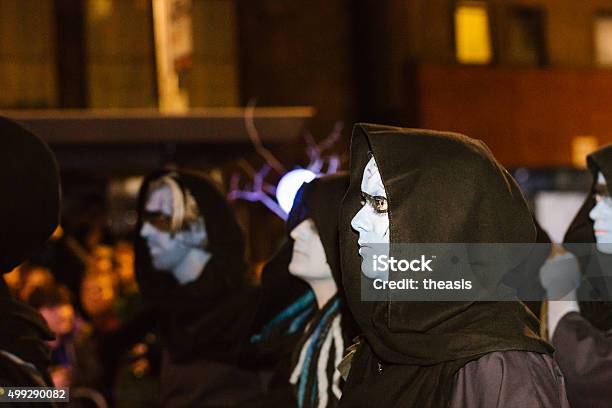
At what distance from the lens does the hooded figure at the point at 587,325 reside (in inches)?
144

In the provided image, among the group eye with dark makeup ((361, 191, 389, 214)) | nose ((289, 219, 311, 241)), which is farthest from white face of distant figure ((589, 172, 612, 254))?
eye with dark makeup ((361, 191, 389, 214))

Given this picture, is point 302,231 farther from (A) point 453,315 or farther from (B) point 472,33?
(B) point 472,33

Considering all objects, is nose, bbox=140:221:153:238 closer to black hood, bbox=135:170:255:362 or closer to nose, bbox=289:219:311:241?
black hood, bbox=135:170:255:362

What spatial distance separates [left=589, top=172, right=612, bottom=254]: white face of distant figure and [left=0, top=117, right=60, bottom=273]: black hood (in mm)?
1932

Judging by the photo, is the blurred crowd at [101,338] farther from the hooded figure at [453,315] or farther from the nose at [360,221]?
the hooded figure at [453,315]

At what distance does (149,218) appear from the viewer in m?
5.00

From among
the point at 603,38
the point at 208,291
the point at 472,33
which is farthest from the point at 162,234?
the point at 603,38

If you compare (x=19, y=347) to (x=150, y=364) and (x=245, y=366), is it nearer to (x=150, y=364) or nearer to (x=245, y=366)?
(x=245, y=366)

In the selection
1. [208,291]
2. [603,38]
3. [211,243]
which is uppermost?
[603,38]

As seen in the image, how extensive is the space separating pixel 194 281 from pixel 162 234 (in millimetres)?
269

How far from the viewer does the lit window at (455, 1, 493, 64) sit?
632 inches

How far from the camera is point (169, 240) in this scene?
493 cm

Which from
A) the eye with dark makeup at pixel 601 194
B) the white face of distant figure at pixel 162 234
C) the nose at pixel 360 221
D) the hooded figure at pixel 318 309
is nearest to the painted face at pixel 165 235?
the white face of distant figure at pixel 162 234

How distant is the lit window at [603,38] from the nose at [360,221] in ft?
48.0
